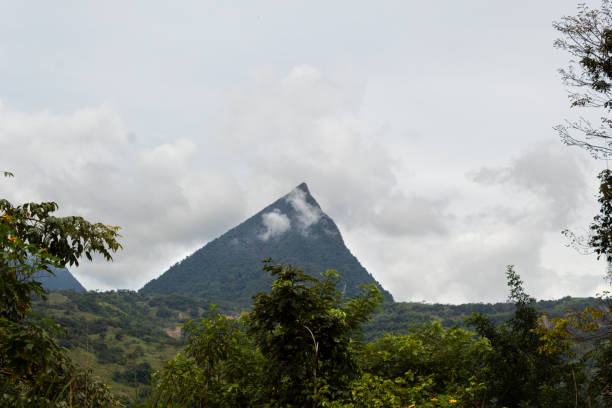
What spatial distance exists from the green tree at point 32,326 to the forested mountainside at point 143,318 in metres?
74.9

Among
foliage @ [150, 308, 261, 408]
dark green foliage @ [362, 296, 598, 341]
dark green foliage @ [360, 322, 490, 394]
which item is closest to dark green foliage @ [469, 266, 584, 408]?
dark green foliage @ [360, 322, 490, 394]

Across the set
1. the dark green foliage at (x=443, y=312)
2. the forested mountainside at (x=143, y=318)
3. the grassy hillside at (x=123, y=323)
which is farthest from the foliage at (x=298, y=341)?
the dark green foliage at (x=443, y=312)

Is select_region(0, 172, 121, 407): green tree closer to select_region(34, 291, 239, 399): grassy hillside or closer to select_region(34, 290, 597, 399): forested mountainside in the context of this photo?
select_region(34, 291, 239, 399): grassy hillside

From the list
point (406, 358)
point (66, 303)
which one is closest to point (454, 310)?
point (66, 303)

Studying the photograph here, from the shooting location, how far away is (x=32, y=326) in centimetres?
427

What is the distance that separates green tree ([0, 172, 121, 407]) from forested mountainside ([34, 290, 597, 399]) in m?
74.9

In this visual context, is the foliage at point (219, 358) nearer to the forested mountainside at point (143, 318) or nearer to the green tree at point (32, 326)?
the green tree at point (32, 326)

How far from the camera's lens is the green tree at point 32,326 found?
3.46 metres

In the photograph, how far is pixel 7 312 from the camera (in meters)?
6.21

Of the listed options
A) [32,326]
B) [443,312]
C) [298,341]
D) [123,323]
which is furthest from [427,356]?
[443,312]

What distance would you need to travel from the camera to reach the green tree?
3458 millimetres

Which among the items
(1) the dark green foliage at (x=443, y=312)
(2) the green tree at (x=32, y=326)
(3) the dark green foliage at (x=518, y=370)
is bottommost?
(3) the dark green foliage at (x=518, y=370)

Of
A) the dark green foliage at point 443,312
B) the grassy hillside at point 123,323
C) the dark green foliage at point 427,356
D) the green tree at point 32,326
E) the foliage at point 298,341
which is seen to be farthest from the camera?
the dark green foliage at point 443,312

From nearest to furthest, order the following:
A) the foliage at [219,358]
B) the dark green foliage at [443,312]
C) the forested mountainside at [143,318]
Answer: the foliage at [219,358] → the forested mountainside at [143,318] → the dark green foliage at [443,312]
